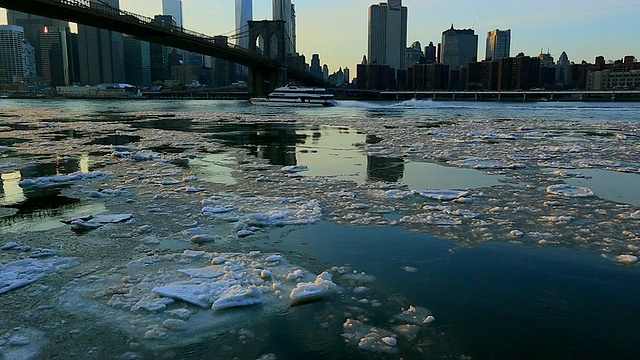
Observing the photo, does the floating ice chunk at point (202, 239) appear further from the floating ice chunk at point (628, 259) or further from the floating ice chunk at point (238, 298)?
the floating ice chunk at point (628, 259)

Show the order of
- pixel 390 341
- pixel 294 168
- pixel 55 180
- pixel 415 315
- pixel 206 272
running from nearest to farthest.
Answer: pixel 390 341
pixel 415 315
pixel 206 272
pixel 55 180
pixel 294 168

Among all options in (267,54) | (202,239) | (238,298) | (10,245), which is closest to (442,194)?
(202,239)

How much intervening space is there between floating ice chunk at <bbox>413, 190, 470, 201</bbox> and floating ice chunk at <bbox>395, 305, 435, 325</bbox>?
4.15 m

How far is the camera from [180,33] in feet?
200

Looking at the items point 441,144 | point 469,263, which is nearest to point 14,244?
point 469,263

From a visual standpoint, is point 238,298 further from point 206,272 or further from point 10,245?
point 10,245

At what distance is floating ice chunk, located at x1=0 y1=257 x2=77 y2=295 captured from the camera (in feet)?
14.1

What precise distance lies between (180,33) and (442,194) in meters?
59.4

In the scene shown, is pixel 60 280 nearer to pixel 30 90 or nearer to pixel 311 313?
pixel 311 313

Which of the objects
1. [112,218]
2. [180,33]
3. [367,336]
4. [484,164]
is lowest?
[367,336]

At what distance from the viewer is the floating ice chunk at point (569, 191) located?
8031 mm

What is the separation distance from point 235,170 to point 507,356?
836cm

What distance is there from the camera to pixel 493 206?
23.9 ft

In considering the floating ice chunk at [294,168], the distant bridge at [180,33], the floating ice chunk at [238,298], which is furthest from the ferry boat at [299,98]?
the floating ice chunk at [238,298]
